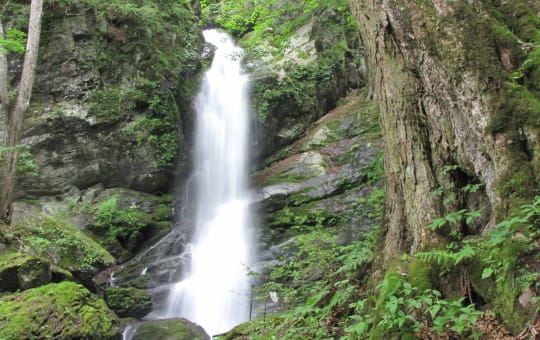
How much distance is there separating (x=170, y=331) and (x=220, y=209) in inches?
205

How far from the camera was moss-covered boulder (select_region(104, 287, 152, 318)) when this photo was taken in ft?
27.4

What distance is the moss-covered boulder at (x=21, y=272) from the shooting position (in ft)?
19.6

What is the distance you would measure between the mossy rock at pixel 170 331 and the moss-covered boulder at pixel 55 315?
0.86 metres

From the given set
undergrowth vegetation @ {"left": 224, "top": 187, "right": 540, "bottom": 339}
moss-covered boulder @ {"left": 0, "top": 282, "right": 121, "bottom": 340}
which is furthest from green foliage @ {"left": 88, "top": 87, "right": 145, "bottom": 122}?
undergrowth vegetation @ {"left": 224, "top": 187, "right": 540, "bottom": 339}

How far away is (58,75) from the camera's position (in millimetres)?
11867

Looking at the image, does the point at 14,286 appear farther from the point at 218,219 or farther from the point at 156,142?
the point at 156,142

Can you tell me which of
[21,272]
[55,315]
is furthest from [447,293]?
[21,272]

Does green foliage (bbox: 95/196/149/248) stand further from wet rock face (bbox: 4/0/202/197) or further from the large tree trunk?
the large tree trunk

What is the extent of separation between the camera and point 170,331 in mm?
7102

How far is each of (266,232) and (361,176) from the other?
107 inches

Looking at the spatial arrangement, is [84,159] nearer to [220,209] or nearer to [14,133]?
[14,133]

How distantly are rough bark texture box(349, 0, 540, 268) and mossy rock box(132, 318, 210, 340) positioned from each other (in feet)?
14.6

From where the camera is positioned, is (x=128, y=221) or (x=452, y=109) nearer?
(x=452, y=109)

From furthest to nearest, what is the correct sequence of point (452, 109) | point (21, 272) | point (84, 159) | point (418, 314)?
point (84, 159), point (21, 272), point (452, 109), point (418, 314)
